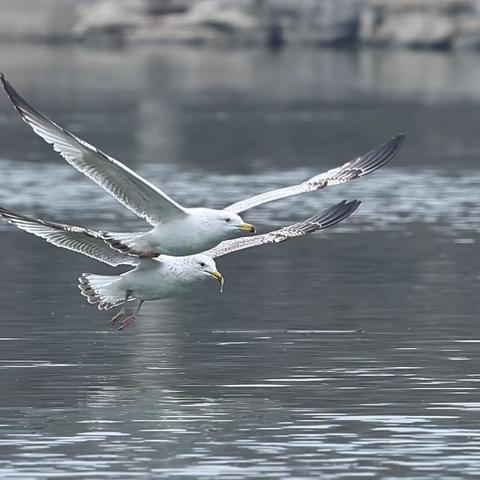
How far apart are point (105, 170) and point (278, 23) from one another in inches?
3048

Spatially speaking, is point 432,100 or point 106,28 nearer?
point 432,100

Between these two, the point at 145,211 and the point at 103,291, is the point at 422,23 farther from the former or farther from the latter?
the point at 145,211

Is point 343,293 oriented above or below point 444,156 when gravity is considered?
above

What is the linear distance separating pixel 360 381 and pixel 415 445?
256cm

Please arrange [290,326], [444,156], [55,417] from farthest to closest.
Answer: [444,156] < [290,326] < [55,417]

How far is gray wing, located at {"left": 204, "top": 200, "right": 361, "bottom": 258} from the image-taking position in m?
21.3

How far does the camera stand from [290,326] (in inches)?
854

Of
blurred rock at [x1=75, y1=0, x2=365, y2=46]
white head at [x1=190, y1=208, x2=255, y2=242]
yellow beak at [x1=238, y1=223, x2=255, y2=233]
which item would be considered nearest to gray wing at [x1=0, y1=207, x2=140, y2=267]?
white head at [x1=190, y1=208, x2=255, y2=242]

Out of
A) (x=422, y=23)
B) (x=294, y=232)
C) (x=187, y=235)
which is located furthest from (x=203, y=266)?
(x=422, y=23)

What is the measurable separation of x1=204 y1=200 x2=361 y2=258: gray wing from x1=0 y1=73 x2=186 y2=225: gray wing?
1314 mm

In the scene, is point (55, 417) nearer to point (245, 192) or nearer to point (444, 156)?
point (245, 192)

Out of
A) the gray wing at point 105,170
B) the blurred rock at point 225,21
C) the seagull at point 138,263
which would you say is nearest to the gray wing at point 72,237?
the seagull at point 138,263

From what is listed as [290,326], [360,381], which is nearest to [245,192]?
[290,326]

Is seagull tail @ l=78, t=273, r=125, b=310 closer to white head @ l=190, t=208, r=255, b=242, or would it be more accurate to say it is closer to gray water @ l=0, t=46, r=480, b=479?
gray water @ l=0, t=46, r=480, b=479
